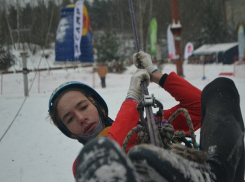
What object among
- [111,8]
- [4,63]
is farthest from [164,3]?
[4,63]

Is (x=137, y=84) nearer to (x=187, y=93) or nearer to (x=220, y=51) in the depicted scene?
(x=187, y=93)

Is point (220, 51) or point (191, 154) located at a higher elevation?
point (220, 51)

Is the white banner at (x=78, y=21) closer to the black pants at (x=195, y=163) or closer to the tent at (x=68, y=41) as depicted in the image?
the tent at (x=68, y=41)

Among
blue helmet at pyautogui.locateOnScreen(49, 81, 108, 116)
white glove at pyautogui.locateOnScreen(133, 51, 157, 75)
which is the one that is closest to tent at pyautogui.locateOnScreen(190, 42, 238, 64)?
white glove at pyautogui.locateOnScreen(133, 51, 157, 75)

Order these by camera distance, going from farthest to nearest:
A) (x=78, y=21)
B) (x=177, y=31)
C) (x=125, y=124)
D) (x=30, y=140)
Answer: (x=78, y=21) < (x=177, y=31) < (x=30, y=140) < (x=125, y=124)

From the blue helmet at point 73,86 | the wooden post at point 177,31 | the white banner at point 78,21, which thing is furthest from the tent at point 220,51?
the blue helmet at point 73,86

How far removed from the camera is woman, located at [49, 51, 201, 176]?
1.05 meters

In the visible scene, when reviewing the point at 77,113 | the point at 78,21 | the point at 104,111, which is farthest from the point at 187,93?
the point at 78,21

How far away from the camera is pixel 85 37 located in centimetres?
580

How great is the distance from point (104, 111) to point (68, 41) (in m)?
2.91

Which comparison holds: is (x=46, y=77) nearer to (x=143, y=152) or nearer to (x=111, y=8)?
(x=111, y=8)

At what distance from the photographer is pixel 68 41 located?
387cm

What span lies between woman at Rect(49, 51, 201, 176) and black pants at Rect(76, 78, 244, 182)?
33 cm

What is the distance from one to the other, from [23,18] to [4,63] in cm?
54
